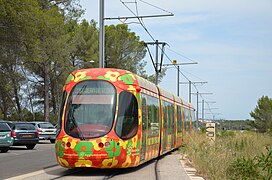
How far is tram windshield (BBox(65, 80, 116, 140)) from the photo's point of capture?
14.9m

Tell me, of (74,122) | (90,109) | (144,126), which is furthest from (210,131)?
(74,122)

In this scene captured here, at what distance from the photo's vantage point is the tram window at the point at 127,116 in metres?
15.1

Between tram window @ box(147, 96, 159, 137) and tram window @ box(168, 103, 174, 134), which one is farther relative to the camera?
tram window @ box(168, 103, 174, 134)

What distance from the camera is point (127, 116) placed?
1552 centimetres

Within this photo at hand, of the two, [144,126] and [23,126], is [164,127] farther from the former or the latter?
[23,126]

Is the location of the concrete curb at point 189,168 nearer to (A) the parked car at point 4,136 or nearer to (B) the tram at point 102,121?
(B) the tram at point 102,121

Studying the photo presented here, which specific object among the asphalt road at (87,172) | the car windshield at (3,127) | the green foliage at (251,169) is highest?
the car windshield at (3,127)

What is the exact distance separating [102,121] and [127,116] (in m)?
0.85

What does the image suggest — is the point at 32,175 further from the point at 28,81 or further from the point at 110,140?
the point at 28,81

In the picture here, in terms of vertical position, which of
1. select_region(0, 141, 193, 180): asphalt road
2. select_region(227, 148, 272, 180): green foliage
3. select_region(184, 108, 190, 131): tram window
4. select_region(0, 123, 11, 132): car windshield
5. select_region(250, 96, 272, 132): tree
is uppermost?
select_region(250, 96, 272, 132): tree

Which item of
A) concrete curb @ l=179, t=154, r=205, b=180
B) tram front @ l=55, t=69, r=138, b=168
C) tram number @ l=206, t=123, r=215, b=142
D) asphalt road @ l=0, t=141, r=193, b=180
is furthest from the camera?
tram number @ l=206, t=123, r=215, b=142

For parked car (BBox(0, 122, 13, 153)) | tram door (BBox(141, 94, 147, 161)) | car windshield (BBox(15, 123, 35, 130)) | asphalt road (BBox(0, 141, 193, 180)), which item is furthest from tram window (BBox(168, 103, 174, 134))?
car windshield (BBox(15, 123, 35, 130))

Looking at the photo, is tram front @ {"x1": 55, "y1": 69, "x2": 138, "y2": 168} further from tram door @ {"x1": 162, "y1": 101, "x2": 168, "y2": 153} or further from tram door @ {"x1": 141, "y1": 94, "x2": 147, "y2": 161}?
tram door @ {"x1": 162, "y1": 101, "x2": 168, "y2": 153}

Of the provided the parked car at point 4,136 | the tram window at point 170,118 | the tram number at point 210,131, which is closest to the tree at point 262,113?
the tram number at point 210,131
